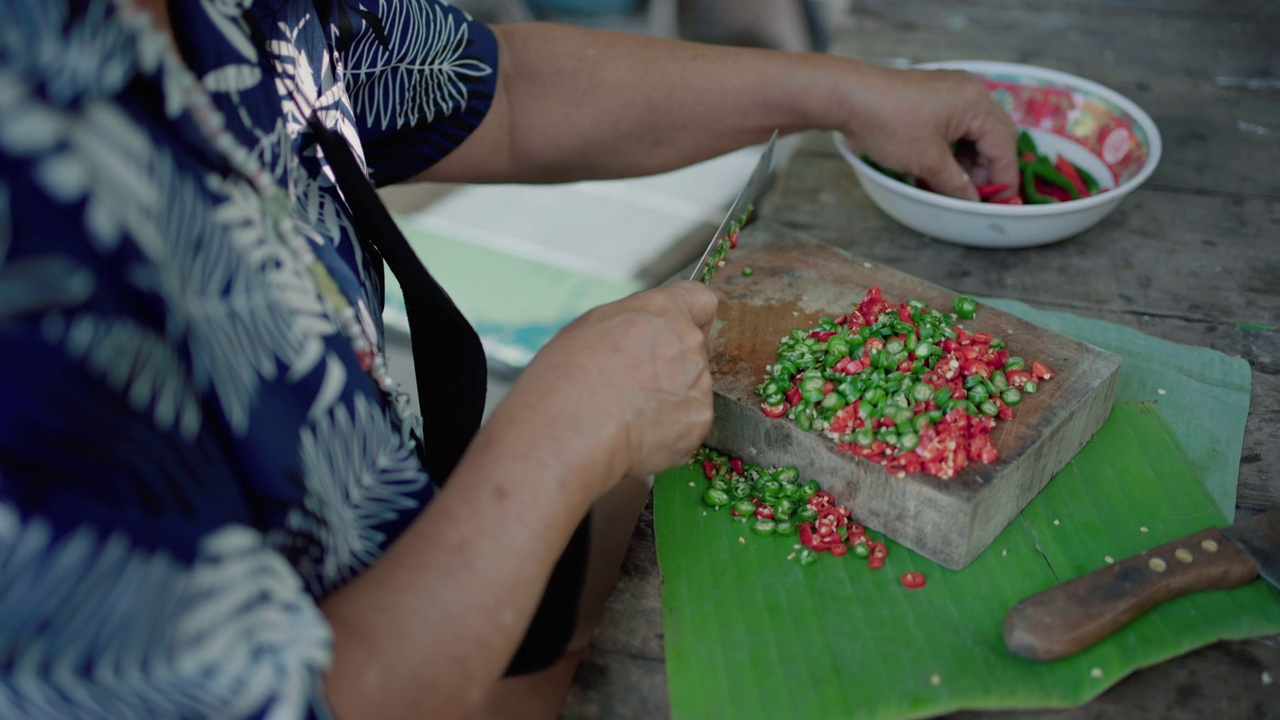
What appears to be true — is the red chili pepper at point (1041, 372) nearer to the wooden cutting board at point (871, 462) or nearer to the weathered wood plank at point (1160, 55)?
the wooden cutting board at point (871, 462)

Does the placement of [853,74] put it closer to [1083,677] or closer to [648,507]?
[648,507]

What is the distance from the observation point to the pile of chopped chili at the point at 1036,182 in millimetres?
1522

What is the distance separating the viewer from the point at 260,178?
0.80 m

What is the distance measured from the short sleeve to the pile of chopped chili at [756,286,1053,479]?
0.61m

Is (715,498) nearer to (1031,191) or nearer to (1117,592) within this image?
(1117,592)

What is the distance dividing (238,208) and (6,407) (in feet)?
0.84

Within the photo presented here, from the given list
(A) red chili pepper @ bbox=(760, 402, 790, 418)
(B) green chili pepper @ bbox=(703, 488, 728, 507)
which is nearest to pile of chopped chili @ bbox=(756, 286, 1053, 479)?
(A) red chili pepper @ bbox=(760, 402, 790, 418)

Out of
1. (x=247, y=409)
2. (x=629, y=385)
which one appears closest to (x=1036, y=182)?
(x=629, y=385)

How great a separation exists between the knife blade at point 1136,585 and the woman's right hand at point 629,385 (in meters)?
0.37

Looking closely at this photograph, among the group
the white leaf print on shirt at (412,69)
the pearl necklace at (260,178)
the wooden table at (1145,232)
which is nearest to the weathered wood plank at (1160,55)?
the wooden table at (1145,232)

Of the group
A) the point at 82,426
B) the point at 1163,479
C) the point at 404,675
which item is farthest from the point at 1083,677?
the point at 82,426

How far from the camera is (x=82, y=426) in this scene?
0.58 m

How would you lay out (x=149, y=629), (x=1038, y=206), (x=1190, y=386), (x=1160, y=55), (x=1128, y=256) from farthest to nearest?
1. (x=1160, y=55)
2. (x=1128, y=256)
3. (x=1038, y=206)
4. (x=1190, y=386)
5. (x=149, y=629)

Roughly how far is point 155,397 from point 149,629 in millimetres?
153
